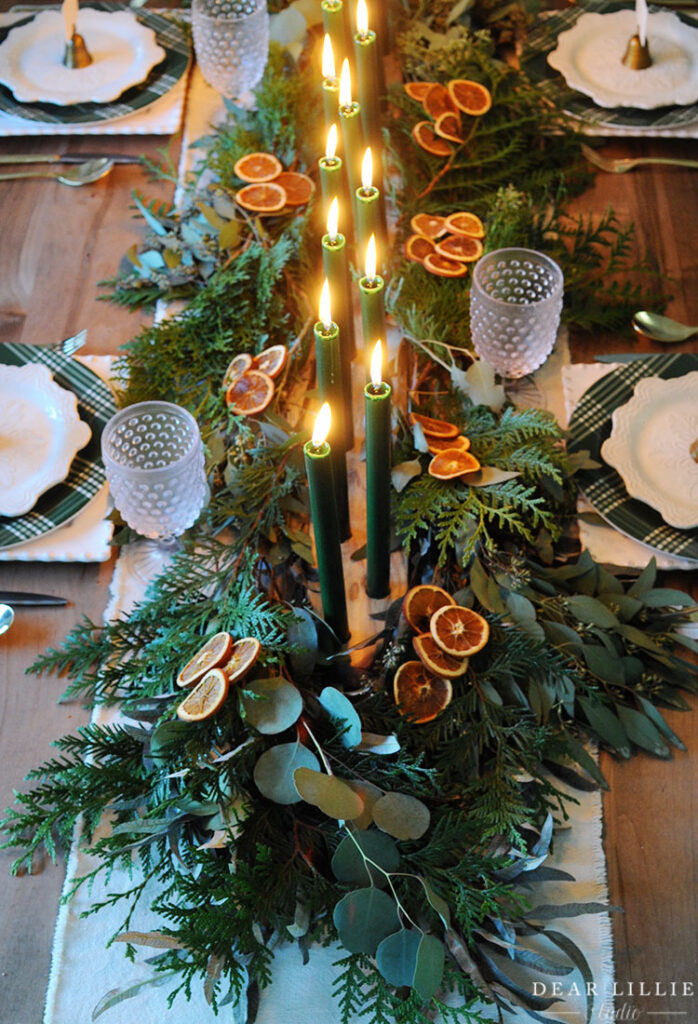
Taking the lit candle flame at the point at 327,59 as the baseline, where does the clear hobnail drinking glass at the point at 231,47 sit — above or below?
below

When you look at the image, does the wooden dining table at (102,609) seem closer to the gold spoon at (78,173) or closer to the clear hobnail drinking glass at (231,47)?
the gold spoon at (78,173)

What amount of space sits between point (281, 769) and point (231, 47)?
1015 mm

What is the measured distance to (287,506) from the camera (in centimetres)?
106

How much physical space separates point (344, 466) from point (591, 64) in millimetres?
911

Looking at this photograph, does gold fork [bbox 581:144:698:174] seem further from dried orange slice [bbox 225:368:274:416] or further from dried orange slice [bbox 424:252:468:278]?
dried orange slice [bbox 225:368:274:416]

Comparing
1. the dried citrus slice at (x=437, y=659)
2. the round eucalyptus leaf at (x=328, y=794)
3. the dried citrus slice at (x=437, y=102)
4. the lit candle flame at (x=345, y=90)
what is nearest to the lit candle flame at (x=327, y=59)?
the lit candle flame at (x=345, y=90)

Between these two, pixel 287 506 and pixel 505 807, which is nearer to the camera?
pixel 505 807

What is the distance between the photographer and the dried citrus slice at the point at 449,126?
56.2 inches

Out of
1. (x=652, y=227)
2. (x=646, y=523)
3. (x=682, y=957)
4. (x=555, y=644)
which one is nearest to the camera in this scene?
(x=682, y=957)

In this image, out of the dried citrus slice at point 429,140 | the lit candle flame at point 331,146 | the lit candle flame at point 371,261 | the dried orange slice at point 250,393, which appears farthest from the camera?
the dried citrus slice at point 429,140

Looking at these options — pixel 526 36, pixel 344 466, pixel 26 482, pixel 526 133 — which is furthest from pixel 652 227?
pixel 26 482

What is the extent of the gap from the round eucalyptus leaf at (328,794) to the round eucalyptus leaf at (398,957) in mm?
91

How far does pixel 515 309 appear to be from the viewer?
1140 mm

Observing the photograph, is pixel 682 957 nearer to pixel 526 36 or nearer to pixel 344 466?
pixel 344 466
